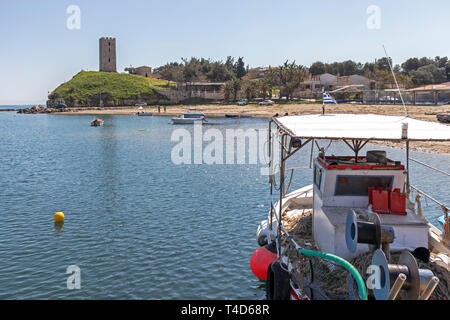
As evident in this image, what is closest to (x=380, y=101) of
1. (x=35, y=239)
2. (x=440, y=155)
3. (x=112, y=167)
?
(x=440, y=155)

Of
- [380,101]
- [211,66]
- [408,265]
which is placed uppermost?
[211,66]

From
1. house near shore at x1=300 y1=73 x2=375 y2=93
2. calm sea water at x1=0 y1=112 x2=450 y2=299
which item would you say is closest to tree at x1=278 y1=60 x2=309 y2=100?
house near shore at x1=300 y1=73 x2=375 y2=93

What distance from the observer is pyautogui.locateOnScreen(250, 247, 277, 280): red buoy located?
13328mm

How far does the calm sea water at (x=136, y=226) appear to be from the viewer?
554 inches

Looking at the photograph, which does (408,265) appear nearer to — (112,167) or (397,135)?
(397,135)

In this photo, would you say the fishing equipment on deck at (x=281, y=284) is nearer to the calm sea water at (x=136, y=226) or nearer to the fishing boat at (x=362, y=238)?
the fishing boat at (x=362, y=238)

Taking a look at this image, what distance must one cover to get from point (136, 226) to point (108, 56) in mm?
187623

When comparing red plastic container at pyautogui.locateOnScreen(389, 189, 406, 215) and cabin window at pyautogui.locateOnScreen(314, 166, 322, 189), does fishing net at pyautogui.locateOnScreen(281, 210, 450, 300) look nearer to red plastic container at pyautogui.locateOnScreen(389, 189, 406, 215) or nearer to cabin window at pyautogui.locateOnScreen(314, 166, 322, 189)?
red plastic container at pyautogui.locateOnScreen(389, 189, 406, 215)

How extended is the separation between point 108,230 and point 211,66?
146 m

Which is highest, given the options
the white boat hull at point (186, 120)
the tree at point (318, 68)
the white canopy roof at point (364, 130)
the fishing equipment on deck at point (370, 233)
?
the tree at point (318, 68)

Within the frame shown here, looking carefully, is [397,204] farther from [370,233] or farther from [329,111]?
[329,111]

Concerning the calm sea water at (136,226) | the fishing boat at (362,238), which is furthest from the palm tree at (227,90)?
the fishing boat at (362,238)

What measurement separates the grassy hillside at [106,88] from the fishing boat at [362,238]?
144 metres

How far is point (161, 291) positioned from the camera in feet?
44.6
